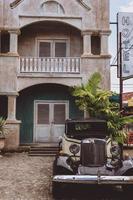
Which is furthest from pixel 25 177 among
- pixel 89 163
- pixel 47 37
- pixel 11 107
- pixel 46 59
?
pixel 47 37

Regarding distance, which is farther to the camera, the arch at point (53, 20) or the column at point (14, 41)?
the arch at point (53, 20)

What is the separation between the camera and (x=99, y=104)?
18391 millimetres

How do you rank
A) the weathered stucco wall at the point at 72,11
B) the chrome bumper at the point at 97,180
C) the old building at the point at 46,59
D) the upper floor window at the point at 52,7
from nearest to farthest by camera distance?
the chrome bumper at the point at 97,180 < the old building at the point at 46,59 < the weathered stucco wall at the point at 72,11 < the upper floor window at the point at 52,7

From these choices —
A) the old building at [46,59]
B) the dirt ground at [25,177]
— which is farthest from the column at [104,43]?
the dirt ground at [25,177]

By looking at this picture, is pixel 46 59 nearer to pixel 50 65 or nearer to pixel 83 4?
pixel 50 65

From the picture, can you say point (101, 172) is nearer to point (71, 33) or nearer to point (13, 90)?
point (13, 90)

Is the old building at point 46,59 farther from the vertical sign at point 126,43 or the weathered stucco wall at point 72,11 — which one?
the vertical sign at point 126,43

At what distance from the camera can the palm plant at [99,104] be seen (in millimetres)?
17797

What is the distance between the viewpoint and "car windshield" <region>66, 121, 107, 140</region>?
11.3 meters

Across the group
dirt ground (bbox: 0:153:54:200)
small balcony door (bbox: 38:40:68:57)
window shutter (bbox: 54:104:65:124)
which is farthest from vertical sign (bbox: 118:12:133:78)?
dirt ground (bbox: 0:153:54:200)

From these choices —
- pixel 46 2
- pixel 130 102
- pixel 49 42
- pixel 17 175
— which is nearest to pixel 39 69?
pixel 49 42

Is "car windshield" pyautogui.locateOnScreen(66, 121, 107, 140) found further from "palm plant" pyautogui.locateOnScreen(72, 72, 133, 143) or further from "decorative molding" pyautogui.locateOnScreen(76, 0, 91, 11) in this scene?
"decorative molding" pyautogui.locateOnScreen(76, 0, 91, 11)

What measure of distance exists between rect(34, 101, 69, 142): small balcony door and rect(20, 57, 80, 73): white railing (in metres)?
2.05

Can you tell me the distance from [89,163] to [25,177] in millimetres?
3176
